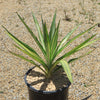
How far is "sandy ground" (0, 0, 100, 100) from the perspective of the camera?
2.98 metres

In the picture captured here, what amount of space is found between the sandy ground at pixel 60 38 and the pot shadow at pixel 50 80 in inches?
23.5

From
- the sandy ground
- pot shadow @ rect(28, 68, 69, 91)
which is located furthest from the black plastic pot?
the sandy ground

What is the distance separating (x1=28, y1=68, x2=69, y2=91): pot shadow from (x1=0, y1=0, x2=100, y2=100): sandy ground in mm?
596

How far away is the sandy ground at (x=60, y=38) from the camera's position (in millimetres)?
2977

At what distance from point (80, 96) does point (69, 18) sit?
94.4 inches

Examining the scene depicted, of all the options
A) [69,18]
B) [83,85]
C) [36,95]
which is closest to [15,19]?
[69,18]

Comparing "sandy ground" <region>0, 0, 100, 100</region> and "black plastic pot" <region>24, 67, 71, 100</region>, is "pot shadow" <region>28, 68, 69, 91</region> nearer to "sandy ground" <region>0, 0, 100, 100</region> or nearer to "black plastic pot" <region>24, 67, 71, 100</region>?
"black plastic pot" <region>24, 67, 71, 100</region>

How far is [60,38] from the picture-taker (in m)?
4.14

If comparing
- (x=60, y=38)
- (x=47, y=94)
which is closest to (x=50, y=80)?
(x=47, y=94)

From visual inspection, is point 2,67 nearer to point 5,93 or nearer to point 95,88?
point 5,93

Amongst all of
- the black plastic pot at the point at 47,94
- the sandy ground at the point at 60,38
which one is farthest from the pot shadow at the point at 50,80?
the sandy ground at the point at 60,38

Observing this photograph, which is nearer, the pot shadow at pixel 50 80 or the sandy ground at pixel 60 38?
the pot shadow at pixel 50 80

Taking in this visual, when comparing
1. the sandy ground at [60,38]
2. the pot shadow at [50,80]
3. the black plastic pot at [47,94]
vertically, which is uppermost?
the pot shadow at [50,80]

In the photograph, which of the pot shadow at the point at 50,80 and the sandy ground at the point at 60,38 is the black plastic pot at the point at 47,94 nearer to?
the pot shadow at the point at 50,80
